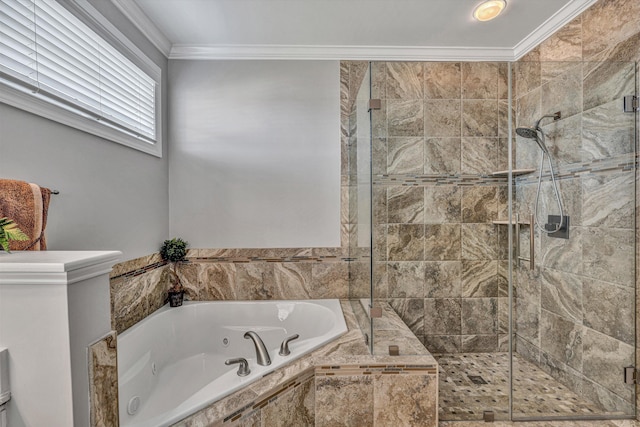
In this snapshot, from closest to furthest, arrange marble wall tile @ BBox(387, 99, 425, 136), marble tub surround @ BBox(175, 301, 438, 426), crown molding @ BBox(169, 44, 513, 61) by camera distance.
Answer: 1. marble tub surround @ BBox(175, 301, 438, 426)
2. marble wall tile @ BBox(387, 99, 425, 136)
3. crown molding @ BBox(169, 44, 513, 61)

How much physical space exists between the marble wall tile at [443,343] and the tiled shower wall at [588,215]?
56 centimetres

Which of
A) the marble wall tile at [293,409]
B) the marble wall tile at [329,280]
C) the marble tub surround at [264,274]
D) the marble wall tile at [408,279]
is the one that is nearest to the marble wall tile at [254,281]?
the marble tub surround at [264,274]

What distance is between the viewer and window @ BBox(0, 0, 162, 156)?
1.15 metres

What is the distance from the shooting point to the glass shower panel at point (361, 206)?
184 centimetres

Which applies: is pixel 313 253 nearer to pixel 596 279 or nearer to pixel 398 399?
pixel 398 399

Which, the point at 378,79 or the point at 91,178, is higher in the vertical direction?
the point at 378,79

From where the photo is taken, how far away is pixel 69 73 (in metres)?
1.41

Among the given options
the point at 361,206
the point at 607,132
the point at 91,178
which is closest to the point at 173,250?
the point at 91,178

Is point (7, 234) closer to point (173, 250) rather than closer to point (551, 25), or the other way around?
point (173, 250)

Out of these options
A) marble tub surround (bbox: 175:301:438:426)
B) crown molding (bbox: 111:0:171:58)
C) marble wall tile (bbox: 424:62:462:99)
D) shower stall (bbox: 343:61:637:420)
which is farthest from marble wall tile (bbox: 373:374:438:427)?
crown molding (bbox: 111:0:171:58)

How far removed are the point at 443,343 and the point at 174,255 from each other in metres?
2.11

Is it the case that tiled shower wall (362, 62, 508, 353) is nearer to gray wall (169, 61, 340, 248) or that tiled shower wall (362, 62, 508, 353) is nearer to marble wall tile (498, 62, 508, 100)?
marble wall tile (498, 62, 508, 100)

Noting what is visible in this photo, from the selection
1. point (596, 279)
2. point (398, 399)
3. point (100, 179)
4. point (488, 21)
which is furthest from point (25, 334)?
point (488, 21)

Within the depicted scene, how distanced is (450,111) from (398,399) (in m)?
1.86
